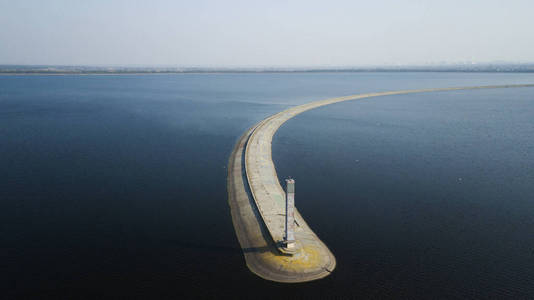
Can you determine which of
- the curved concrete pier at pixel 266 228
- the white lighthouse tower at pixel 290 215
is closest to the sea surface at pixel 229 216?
the curved concrete pier at pixel 266 228

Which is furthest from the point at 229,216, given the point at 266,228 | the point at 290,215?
the point at 290,215

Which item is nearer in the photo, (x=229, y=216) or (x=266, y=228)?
(x=266, y=228)

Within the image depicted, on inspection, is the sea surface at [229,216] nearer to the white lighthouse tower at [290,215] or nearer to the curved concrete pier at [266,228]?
the curved concrete pier at [266,228]

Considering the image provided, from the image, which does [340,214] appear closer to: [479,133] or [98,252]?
[98,252]

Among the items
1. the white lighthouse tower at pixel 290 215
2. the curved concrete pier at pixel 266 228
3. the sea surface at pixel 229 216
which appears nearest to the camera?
the sea surface at pixel 229 216

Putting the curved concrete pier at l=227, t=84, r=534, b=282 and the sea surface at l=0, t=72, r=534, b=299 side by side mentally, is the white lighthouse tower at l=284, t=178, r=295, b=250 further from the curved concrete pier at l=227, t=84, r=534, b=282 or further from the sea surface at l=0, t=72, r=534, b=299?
the sea surface at l=0, t=72, r=534, b=299

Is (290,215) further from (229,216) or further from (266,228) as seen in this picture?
(229,216)

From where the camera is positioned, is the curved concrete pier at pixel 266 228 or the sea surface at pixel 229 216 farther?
the curved concrete pier at pixel 266 228
